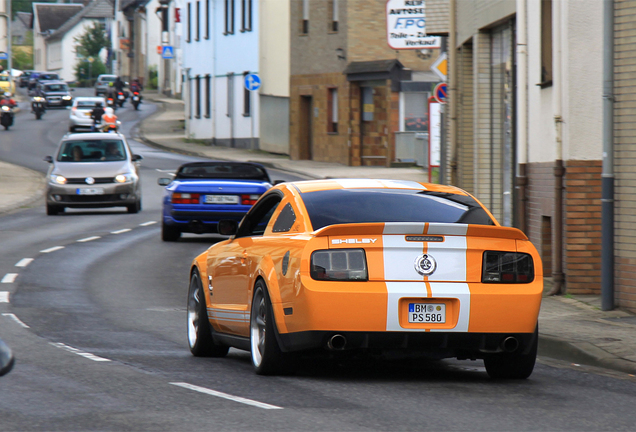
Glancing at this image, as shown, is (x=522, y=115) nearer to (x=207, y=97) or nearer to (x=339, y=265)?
(x=339, y=265)

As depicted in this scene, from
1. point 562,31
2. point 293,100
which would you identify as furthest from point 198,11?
point 562,31

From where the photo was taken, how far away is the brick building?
4184cm

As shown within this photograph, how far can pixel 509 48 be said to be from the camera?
18.2 metres

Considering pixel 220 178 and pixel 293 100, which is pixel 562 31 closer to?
pixel 220 178

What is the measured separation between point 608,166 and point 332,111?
112 feet

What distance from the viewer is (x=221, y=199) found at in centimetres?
1967

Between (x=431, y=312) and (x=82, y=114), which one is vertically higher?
(x=82, y=114)

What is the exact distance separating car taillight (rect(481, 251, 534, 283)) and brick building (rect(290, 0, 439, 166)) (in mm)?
33533

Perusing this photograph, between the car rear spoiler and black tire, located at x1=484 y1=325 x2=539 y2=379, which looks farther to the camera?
black tire, located at x1=484 y1=325 x2=539 y2=379

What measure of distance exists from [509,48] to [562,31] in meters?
4.64

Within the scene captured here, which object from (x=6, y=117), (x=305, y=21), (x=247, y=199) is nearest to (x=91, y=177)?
(x=247, y=199)

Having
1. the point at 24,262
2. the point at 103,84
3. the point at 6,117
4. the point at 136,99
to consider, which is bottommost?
the point at 24,262

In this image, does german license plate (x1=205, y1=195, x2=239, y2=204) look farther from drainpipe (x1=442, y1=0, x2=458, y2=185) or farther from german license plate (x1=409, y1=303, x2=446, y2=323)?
german license plate (x1=409, y1=303, x2=446, y2=323)

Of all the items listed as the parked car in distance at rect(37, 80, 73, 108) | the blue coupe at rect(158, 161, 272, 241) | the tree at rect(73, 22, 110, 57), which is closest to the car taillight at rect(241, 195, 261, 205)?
the blue coupe at rect(158, 161, 272, 241)
